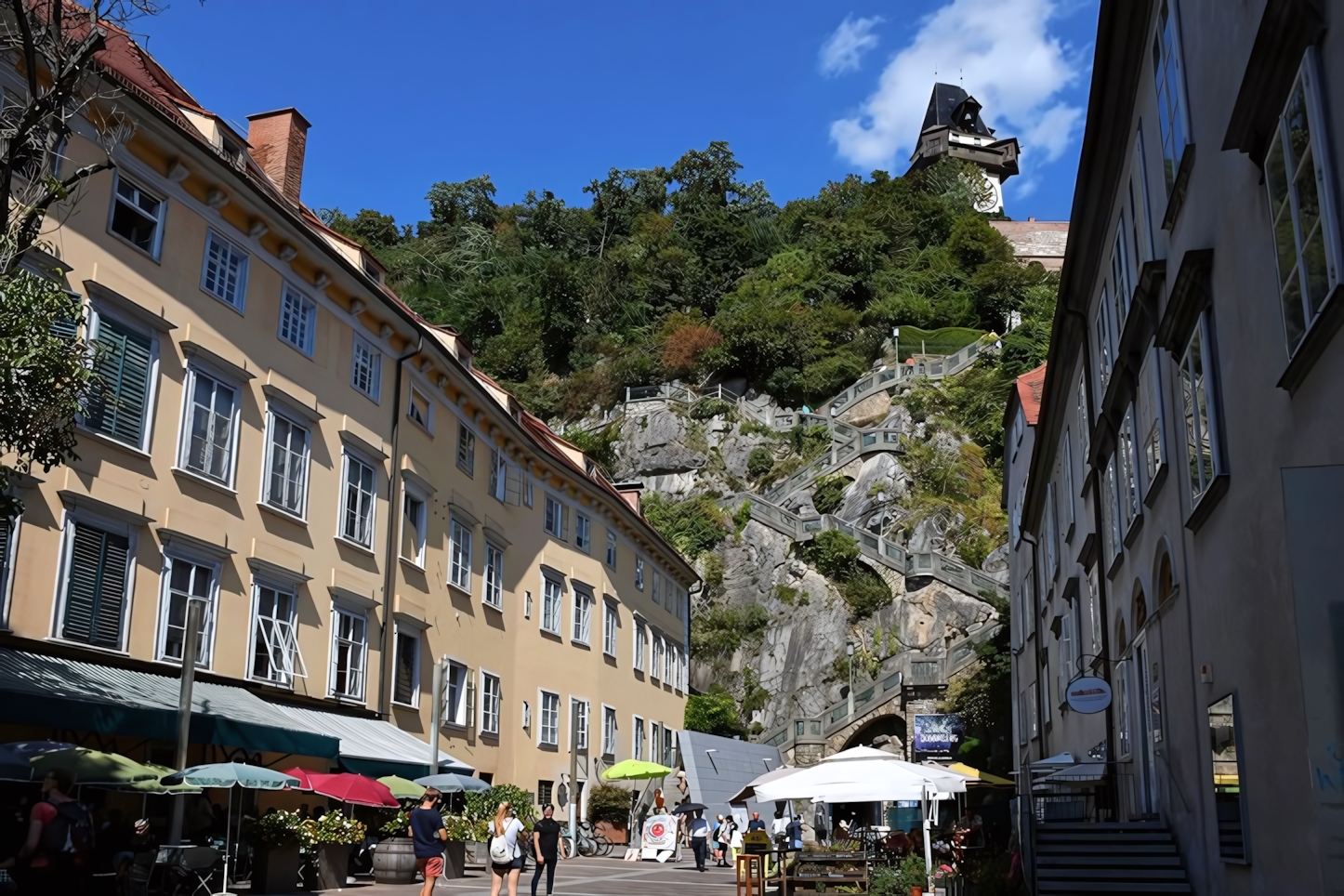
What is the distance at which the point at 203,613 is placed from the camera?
2092cm

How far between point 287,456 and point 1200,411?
16563mm

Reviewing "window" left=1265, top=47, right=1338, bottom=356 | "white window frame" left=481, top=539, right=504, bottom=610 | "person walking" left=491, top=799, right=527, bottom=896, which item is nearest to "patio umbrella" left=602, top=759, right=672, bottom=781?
"white window frame" left=481, top=539, right=504, bottom=610

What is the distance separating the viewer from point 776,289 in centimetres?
8200

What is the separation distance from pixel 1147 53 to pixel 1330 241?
8.40m

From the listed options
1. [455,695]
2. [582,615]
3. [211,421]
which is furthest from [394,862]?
[582,615]

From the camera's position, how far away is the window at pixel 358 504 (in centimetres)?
2598

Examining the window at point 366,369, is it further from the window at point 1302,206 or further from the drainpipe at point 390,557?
the window at point 1302,206

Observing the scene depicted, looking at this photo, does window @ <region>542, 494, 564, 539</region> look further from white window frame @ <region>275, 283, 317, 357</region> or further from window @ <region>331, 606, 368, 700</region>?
white window frame @ <region>275, 283, 317, 357</region>

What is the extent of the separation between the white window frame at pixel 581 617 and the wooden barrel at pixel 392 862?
1725 centimetres

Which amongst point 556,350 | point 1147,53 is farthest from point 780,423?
point 1147,53

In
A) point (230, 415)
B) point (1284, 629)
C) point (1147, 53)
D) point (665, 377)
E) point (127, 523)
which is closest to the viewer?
point (1284, 629)

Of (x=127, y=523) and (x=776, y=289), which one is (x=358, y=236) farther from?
(x=127, y=523)

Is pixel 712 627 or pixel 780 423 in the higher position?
pixel 780 423

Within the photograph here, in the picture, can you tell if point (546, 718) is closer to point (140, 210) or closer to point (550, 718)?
point (550, 718)
